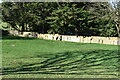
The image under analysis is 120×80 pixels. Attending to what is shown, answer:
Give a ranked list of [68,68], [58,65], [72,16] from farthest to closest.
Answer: [72,16], [58,65], [68,68]

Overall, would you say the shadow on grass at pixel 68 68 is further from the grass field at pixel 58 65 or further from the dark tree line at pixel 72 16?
the dark tree line at pixel 72 16

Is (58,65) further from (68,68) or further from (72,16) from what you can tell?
(72,16)

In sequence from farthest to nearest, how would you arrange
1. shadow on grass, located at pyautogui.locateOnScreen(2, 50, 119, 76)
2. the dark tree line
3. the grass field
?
the dark tree line
shadow on grass, located at pyautogui.locateOnScreen(2, 50, 119, 76)
the grass field

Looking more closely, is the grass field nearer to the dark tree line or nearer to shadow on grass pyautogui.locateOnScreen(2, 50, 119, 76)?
shadow on grass pyautogui.locateOnScreen(2, 50, 119, 76)

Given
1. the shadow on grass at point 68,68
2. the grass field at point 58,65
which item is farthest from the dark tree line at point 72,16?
the shadow on grass at point 68,68

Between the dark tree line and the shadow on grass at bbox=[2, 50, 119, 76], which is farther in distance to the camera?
the dark tree line

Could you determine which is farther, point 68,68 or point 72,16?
point 72,16

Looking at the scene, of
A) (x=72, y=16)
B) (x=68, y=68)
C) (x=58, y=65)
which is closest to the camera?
(x=68, y=68)

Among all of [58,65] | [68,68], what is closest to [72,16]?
[58,65]

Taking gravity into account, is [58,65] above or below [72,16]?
below

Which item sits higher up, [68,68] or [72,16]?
[72,16]

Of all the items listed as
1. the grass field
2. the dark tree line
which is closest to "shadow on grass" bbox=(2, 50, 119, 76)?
the grass field

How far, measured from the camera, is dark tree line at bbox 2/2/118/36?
1614 centimetres

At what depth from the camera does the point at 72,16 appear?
52.6ft
